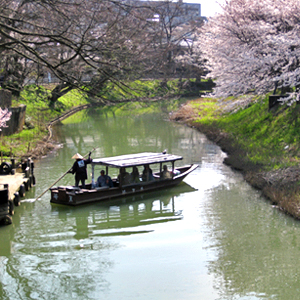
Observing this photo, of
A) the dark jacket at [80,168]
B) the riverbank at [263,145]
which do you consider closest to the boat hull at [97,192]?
the dark jacket at [80,168]

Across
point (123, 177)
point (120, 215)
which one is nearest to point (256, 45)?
point (123, 177)

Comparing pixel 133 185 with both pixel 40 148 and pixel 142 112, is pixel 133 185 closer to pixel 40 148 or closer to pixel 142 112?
pixel 40 148

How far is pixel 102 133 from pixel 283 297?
24250 mm

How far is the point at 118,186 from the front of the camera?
51.4 ft

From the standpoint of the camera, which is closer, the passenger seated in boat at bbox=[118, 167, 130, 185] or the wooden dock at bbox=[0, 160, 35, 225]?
the wooden dock at bbox=[0, 160, 35, 225]

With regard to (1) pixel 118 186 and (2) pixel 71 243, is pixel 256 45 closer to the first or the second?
(1) pixel 118 186

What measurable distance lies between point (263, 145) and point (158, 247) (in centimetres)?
1222

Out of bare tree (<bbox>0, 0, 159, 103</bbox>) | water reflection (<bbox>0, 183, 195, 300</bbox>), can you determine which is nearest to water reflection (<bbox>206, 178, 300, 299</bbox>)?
water reflection (<bbox>0, 183, 195, 300</bbox>)

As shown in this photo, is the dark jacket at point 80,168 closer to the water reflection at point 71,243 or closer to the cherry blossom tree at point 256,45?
the water reflection at point 71,243

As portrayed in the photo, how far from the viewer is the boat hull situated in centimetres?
1435

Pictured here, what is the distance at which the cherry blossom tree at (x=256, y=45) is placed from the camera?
20.0 metres

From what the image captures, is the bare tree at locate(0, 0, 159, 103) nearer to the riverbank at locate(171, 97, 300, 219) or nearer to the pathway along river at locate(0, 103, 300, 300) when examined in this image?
the pathway along river at locate(0, 103, 300, 300)

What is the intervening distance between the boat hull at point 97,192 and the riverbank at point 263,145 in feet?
12.7

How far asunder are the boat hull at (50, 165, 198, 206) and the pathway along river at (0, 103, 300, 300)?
0.27 meters
